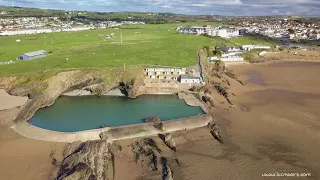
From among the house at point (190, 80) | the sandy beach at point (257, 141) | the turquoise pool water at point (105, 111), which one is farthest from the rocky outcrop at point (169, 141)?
the house at point (190, 80)

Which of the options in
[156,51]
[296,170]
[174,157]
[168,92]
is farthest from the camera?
[156,51]

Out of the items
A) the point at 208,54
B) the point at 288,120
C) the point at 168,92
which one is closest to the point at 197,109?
the point at 168,92

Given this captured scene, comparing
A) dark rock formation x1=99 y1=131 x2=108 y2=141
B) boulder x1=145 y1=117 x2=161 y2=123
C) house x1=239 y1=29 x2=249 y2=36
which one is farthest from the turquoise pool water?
house x1=239 y1=29 x2=249 y2=36

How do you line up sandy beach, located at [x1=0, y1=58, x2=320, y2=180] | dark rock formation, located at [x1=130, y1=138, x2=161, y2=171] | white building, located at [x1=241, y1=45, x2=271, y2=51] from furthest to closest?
white building, located at [x1=241, y1=45, x2=271, y2=51]
dark rock formation, located at [x1=130, y1=138, x2=161, y2=171]
sandy beach, located at [x1=0, y1=58, x2=320, y2=180]

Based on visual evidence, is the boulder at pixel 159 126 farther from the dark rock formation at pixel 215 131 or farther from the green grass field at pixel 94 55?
the green grass field at pixel 94 55

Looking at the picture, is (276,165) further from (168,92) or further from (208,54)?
(208,54)

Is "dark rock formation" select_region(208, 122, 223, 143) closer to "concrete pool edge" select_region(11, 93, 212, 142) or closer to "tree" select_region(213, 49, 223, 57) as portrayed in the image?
"concrete pool edge" select_region(11, 93, 212, 142)

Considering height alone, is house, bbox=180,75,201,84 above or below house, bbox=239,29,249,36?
below

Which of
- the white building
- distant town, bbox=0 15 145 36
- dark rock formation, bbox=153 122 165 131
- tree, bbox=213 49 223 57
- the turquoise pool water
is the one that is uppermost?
distant town, bbox=0 15 145 36
